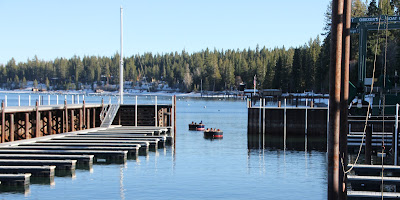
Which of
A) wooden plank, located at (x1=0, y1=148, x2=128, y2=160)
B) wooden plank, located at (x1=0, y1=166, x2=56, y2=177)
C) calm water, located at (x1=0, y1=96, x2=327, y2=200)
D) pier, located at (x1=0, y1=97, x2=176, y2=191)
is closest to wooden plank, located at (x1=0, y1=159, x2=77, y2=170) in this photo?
pier, located at (x1=0, y1=97, x2=176, y2=191)

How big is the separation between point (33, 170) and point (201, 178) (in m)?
10.9

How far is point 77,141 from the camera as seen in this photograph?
45219 mm

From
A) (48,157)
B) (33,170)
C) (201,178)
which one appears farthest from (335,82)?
(48,157)

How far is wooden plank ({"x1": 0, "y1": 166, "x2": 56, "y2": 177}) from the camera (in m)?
30.8

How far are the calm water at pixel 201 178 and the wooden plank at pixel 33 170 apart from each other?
0.87m

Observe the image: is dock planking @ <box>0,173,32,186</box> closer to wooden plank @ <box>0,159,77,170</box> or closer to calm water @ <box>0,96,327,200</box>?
calm water @ <box>0,96,327,200</box>

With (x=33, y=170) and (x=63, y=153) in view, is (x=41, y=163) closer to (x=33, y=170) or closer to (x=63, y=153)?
(x=33, y=170)

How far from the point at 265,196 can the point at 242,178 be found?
6043 millimetres

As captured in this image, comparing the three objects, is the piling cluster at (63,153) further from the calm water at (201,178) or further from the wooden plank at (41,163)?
the calm water at (201,178)

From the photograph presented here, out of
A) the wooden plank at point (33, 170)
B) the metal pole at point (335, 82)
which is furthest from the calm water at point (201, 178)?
the metal pole at point (335, 82)

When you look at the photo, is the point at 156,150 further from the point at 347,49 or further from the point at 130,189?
the point at 347,49

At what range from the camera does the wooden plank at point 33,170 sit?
30752 mm

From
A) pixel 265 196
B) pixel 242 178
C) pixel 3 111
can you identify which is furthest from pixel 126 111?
pixel 265 196

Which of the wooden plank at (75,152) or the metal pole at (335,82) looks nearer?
the metal pole at (335,82)
